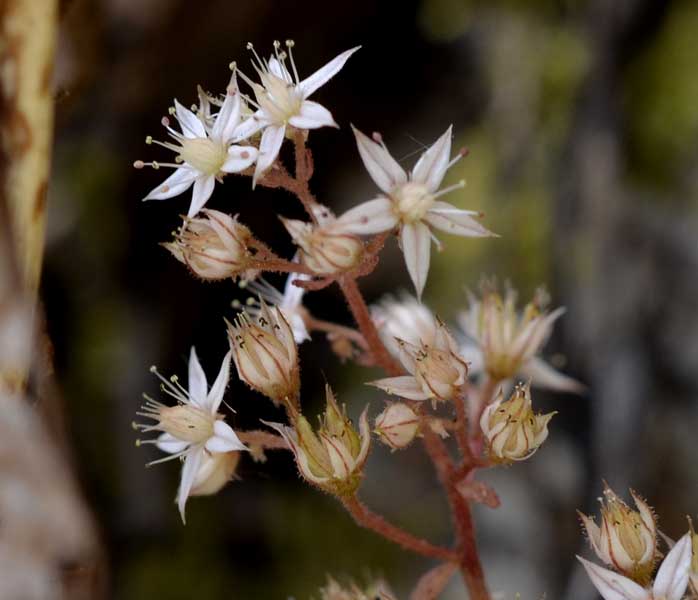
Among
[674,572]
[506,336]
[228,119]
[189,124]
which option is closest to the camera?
[674,572]

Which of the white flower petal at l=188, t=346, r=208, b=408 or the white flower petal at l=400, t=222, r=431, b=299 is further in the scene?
the white flower petal at l=188, t=346, r=208, b=408

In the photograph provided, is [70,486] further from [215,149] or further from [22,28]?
[22,28]

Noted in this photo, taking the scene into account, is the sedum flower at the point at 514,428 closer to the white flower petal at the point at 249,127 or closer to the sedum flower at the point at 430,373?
the sedum flower at the point at 430,373

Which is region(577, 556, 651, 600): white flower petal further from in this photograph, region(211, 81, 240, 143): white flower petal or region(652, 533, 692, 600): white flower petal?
Result: region(211, 81, 240, 143): white flower petal

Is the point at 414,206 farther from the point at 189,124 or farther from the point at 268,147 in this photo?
the point at 189,124

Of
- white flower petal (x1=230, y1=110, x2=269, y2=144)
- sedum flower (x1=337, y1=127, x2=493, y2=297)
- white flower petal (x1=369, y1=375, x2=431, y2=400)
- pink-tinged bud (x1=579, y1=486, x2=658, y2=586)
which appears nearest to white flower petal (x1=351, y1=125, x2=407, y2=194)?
sedum flower (x1=337, y1=127, x2=493, y2=297)

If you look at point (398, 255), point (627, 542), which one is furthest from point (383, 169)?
point (398, 255)

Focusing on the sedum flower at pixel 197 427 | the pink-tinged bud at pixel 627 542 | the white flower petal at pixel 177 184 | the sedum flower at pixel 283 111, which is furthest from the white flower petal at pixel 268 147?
the pink-tinged bud at pixel 627 542

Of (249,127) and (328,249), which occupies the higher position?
(249,127)
